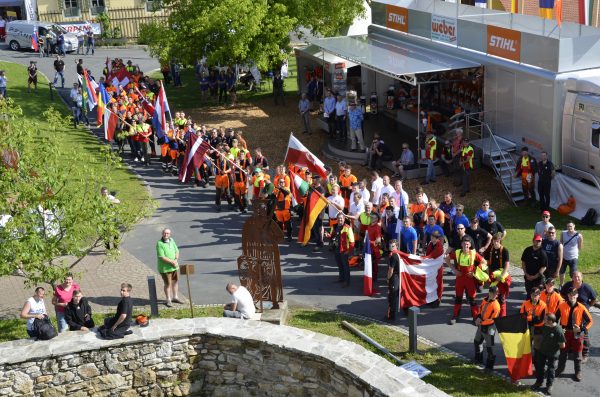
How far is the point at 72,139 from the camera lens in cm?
2938

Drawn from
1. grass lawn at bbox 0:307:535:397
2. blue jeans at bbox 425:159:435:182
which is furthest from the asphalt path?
blue jeans at bbox 425:159:435:182

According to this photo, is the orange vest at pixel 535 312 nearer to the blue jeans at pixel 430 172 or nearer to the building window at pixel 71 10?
the blue jeans at pixel 430 172

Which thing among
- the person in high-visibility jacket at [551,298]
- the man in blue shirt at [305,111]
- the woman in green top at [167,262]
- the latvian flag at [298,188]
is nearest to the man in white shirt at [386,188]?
the latvian flag at [298,188]

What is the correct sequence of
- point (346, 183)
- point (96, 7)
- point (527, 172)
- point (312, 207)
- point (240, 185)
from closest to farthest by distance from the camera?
point (312, 207) → point (346, 183) → point (527, 172) → point (240, 185) → point (96, 7)

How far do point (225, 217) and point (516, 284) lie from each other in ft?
25.6

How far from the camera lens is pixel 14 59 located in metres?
42.9

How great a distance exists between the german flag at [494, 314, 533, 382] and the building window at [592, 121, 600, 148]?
28.1ft

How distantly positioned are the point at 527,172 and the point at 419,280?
666cm

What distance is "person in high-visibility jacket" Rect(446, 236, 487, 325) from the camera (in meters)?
14.9

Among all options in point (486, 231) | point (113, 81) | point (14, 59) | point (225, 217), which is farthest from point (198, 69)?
point (486, 231)

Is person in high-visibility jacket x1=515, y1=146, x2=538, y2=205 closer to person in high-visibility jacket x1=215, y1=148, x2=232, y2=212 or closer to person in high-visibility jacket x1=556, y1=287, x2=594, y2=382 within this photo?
person in high-visibility jacket x1=215, y1=148, x2=232, y2=212

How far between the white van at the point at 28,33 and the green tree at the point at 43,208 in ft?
100

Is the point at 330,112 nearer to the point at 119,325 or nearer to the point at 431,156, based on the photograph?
the point at 431,156

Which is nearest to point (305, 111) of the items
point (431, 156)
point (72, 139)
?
point (431, 156)
